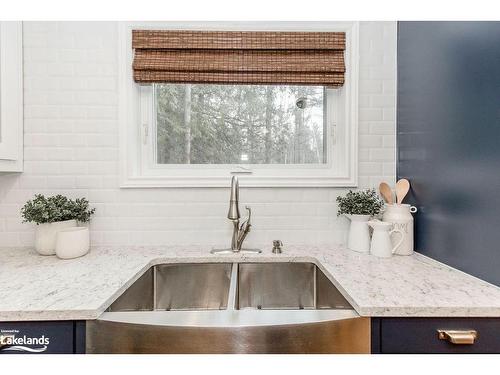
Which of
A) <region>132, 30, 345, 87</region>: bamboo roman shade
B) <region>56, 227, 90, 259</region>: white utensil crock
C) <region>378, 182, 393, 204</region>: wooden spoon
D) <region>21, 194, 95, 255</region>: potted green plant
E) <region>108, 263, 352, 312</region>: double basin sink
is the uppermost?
<region>132, 30, 345, 87</region>: bamboo roman shade

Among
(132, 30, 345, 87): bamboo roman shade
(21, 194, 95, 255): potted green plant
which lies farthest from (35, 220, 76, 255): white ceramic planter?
(132, 30, 345, 87): bamboo roman shade

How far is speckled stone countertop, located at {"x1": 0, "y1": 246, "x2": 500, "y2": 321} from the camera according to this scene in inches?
32.9

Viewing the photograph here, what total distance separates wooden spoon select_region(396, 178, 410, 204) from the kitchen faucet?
28.4 inches

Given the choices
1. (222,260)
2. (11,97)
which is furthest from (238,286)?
(11,97)

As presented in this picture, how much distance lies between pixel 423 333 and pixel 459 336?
0.09 m

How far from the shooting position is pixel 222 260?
4.60 ft

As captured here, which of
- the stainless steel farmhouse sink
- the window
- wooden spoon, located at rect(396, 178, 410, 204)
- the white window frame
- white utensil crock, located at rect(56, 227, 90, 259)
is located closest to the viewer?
the stainless steel farmhouse sink

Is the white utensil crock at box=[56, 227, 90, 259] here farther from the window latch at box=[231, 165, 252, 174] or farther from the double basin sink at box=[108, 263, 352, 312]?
the window latch at box=[231, 165, 252, 174]

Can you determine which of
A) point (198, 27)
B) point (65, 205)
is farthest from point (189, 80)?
point (65, 205)

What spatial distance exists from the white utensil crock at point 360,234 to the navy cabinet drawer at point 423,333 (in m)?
0.58

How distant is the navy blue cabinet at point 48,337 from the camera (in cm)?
83

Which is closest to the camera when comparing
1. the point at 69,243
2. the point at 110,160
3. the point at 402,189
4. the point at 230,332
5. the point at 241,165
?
the point at 230,332

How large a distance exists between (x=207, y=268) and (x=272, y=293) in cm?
33
